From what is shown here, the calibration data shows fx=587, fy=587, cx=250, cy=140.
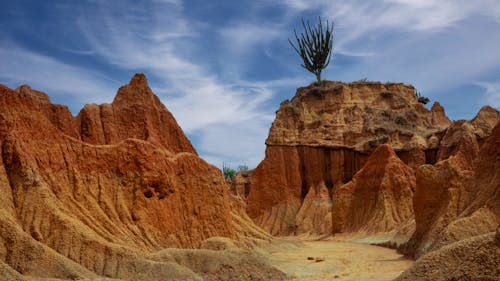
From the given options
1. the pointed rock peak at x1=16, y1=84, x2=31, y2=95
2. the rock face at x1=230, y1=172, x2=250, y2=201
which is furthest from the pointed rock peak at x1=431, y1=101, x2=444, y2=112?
the pointed rock peak at x1=16, y1=84, x2=31, y2=95

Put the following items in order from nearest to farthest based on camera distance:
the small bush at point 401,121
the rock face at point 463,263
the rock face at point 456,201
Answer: the rock face at point 463,263 → the rock face at point 456,201 → the small bush at point 401,121

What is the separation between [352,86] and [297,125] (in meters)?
9.38

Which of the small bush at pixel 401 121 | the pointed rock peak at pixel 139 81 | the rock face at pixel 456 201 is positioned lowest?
the rock face at pixel 456 201

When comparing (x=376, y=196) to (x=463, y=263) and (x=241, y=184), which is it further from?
(x=463, y=263)

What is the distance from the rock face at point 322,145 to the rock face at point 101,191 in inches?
940

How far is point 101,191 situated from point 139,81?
34.1ft

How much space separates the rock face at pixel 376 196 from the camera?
4822 cm

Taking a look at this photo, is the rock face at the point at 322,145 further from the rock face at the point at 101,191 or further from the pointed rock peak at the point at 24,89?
the pointed rock peak at the point at 24,89

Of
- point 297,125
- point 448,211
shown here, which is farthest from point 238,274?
point 297,125

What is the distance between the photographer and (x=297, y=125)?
6319 centimetres

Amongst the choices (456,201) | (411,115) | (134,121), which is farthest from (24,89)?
(411,115)

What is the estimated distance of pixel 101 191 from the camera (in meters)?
25.9

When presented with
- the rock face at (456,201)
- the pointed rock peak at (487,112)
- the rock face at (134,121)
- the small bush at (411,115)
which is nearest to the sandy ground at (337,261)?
the rock face at (456,201)

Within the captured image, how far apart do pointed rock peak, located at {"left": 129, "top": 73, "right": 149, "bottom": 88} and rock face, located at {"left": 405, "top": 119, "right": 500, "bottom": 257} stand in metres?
16.4
